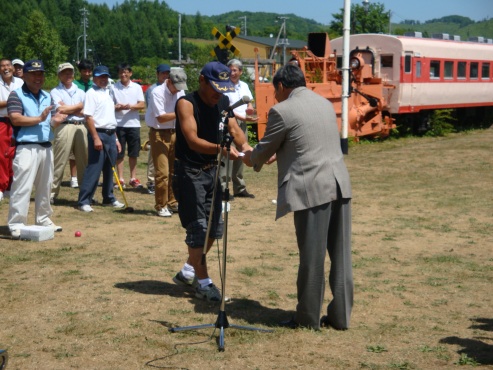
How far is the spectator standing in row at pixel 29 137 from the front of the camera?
30.5 feet

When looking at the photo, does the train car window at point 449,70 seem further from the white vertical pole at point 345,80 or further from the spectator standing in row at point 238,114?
the spectator standing in row at point 238,114

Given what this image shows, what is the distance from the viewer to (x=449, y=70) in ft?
92.1

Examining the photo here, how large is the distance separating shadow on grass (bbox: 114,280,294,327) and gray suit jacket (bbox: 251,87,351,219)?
3.15 ft

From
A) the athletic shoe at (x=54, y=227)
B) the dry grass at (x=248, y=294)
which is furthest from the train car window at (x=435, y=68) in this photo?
the athletic shoe at (x=54, y=227)

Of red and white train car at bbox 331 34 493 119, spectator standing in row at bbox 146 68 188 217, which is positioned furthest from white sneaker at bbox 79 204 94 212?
red and white train car at bbox 331 34 493 119

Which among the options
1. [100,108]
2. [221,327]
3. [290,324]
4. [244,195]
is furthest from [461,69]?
[221,327]

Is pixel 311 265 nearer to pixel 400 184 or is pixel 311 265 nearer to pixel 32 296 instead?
pixel 32 296

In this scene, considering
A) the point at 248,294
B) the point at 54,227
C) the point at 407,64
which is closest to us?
the point at 248,294

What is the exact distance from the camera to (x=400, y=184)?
1465 cm

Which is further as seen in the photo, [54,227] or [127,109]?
[127,109]

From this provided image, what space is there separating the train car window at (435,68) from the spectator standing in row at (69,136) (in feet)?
54.5

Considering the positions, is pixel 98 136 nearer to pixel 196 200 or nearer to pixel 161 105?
pixel 161 105

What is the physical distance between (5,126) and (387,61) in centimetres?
1544

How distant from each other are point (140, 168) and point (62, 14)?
15249 cm
